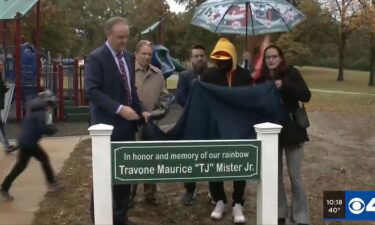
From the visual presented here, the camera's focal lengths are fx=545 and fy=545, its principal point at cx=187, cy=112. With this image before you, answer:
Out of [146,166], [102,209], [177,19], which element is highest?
[177,19]

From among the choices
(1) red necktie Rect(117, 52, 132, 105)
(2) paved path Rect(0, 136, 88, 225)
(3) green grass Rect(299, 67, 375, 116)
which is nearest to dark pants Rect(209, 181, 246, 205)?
(1) red necktie Rect(117, 52, 132, 105)

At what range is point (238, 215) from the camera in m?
5.38

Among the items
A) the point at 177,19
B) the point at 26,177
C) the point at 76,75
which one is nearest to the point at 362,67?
the point at 177,19

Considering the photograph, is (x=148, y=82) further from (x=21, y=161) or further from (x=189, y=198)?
(x=21, y=161)

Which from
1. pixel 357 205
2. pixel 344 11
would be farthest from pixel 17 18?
pixel 344 11

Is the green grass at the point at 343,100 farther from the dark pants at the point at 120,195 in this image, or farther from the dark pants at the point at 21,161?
the dark pants at the point at 120,195

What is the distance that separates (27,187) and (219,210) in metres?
2.50

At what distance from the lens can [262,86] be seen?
16.0 feet

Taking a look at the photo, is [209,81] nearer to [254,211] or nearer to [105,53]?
[105,53]

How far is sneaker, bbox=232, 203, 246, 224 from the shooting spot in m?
5.37

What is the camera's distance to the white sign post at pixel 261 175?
4.24 meters

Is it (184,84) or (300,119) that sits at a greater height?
(184,84)

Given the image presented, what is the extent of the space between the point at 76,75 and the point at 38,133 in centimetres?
831

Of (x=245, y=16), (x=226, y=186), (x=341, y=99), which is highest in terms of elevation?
(x=245, y=16)
